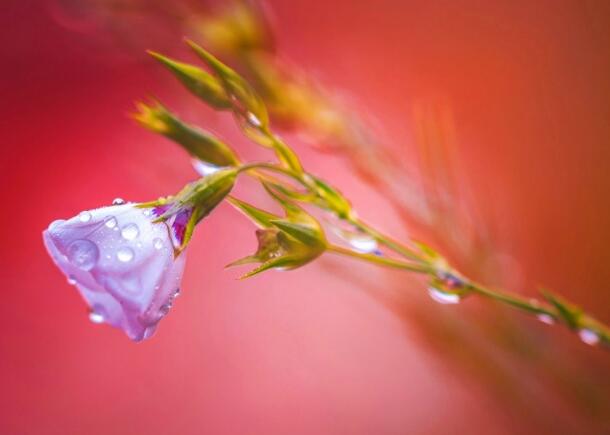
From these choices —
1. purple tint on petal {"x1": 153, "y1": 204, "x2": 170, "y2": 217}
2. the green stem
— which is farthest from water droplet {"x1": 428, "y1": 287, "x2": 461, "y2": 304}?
purple tint on petal {"x1": 153, "y1": 204, "x2": 170, "y2": 217}

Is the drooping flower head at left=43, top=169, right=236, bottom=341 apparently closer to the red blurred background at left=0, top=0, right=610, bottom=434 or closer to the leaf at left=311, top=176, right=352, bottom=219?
the leaf at left=311, top=176, right=352, bottom=219

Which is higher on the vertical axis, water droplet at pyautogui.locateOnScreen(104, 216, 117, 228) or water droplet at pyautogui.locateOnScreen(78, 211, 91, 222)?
water droplet at pyautogui.locateOnScreen(104, 216, 117, 228)

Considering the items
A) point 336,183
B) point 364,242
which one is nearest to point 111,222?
point 364,242

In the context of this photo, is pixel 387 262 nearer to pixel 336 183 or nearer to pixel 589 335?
pixel 589 335

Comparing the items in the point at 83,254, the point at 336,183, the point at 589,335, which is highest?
the point at 336,183

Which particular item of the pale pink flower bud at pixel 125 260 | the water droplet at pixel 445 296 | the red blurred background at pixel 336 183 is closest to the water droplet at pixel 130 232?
the pale pink flower bud at pixel 125 260

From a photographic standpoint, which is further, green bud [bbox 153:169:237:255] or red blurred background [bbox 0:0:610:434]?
red blurred background [bbox 0:0:610:434]
